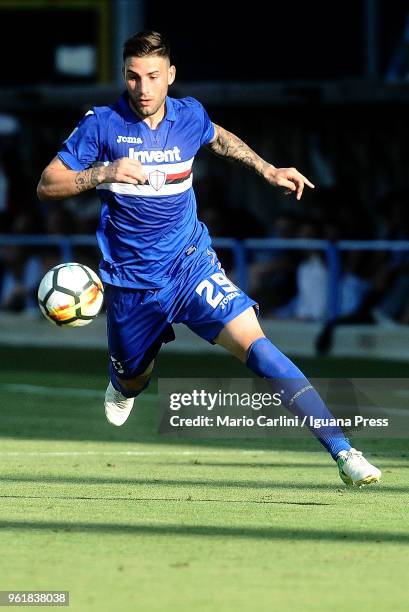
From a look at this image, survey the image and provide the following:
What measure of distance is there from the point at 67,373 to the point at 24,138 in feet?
22.6

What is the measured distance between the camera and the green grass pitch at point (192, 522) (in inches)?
243

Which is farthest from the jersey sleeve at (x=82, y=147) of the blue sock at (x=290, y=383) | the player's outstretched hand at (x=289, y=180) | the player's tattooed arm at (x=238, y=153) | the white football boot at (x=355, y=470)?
the white football boot at (x=355, y=470)

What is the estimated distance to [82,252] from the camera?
18.9 metres

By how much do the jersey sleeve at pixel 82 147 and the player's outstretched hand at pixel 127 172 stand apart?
47 cm

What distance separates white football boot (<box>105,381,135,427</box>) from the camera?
10.5 m

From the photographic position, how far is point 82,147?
880 centimetres

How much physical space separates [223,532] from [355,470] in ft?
4.04

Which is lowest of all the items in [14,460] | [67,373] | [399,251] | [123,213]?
[67,373]

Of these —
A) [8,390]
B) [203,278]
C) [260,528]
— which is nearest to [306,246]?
[8,390]

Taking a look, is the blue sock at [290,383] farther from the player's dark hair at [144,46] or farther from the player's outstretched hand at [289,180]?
the player's dark hair at [144,46]

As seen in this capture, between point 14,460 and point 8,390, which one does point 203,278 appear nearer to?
point 14,460

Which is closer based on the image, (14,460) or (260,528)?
(260,528)

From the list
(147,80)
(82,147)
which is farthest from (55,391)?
(147,80)

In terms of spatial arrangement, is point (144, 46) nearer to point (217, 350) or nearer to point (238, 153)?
point (238, 153)
